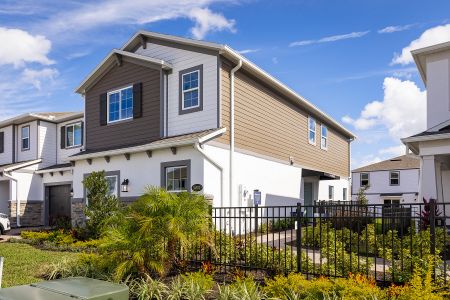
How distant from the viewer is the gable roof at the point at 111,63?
50.4ft

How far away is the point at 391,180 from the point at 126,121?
1230 inches

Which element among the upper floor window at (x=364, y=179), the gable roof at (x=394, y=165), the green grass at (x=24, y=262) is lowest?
the green grass at (x=24, y=262)

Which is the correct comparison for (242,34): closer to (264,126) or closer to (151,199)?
(151,199)

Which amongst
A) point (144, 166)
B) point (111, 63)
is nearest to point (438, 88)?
point (144, 166)

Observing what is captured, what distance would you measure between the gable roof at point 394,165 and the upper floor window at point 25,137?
31983mm

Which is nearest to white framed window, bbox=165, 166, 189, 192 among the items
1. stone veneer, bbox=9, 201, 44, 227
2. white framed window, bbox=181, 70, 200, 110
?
white framed window, bbox=181, 70, 200, 110

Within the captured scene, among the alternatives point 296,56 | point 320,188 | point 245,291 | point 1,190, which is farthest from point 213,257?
point 1,190

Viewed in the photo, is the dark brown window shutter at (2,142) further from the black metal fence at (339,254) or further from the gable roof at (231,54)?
the black metal fence at (339,254)

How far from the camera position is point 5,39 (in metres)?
10.1

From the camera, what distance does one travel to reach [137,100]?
16.2 meters

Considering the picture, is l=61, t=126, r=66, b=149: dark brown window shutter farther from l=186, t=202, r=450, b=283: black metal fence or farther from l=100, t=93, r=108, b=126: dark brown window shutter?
l=186, t=202, r=450, b=283: black metal fence

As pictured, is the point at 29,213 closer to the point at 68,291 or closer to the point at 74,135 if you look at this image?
the point at 74,135

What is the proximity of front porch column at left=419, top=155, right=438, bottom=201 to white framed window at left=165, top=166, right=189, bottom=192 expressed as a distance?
25.3 feet

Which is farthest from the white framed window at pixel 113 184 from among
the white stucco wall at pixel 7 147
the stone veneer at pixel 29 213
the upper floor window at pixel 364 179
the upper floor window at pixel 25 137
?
the upper floor window at pixel 364 179
